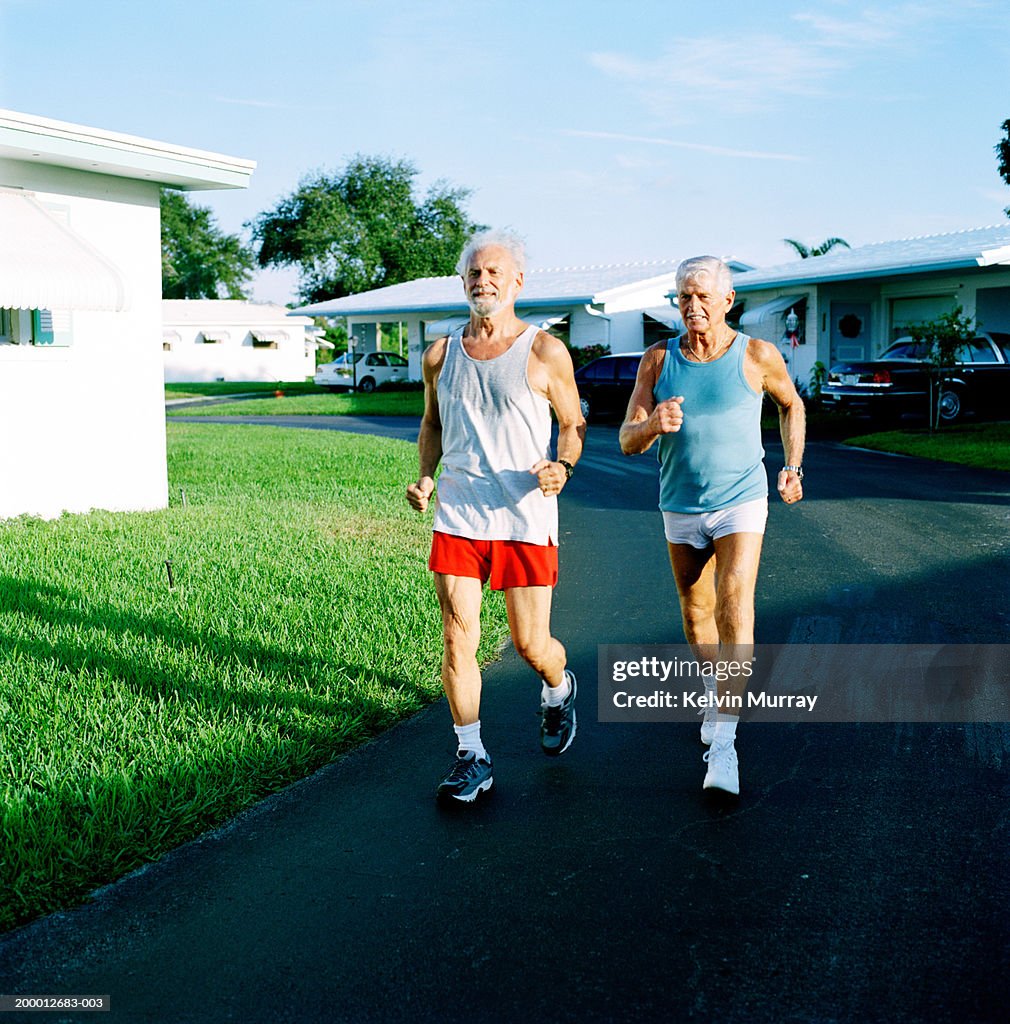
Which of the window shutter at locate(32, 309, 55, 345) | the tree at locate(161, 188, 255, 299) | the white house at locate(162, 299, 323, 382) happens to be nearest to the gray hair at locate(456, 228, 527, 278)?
the window shutter at locate(32, 309, 55, 345)

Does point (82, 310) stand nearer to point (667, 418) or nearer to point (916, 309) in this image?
point (667, 418)

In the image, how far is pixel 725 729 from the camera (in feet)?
15.2

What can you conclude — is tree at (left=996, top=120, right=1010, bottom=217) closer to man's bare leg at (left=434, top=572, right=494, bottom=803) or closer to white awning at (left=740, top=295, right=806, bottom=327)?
white awning at (left=740, top=295, right=806, bottom=327)

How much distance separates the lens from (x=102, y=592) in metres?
7.71

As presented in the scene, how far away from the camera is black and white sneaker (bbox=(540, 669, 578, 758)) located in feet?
16.3

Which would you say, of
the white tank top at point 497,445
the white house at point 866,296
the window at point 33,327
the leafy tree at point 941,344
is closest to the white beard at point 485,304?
the white tank top at point 497,445

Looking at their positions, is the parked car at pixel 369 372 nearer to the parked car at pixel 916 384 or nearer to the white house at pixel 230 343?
the white house at pixel 230 343

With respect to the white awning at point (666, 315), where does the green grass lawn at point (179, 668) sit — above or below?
below

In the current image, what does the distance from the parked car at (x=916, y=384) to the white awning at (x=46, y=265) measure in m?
16.7

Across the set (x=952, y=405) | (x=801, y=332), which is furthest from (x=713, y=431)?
(x=801, y=332)

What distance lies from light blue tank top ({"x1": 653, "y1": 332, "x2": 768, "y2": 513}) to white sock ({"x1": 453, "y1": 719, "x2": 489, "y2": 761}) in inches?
45.4

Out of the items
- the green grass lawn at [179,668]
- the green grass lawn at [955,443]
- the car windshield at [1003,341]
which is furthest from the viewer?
the car windshield at [1003,341]

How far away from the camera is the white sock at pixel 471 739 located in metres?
4.60

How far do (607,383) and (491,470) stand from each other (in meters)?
24.5
